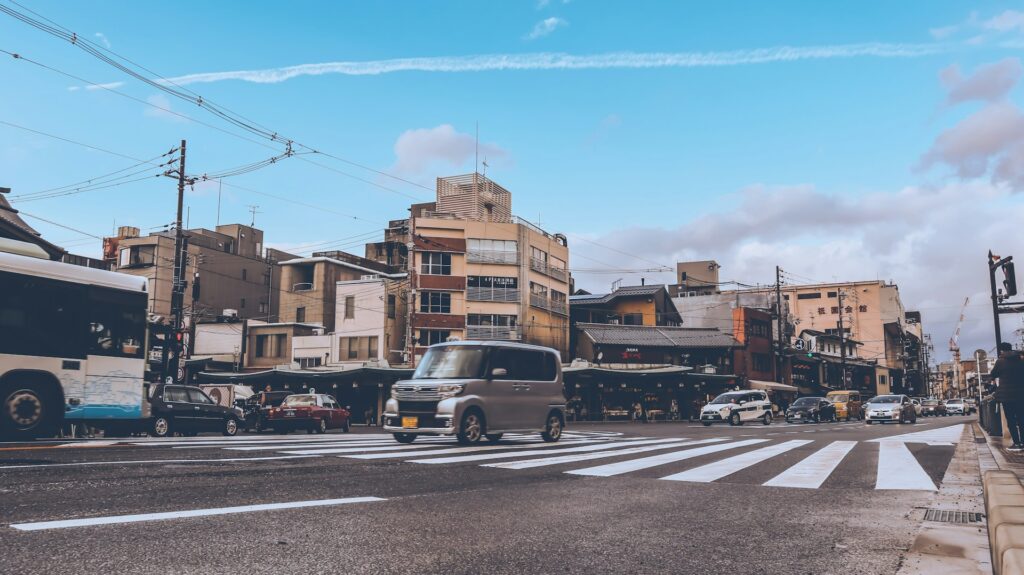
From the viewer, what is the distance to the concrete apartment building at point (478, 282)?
48.2 m

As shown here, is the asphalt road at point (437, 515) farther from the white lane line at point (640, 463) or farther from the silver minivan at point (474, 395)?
the silver minivan at point (474, 395)

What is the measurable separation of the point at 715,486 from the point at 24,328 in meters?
11.5

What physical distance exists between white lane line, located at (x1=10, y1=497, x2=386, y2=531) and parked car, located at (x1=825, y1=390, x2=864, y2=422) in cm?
4001

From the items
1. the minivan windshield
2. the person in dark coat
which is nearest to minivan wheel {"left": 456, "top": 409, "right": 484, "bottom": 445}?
the minivan windshield

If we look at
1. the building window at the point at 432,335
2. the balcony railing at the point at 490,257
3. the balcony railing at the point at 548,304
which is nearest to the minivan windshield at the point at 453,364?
the building window at the point at 432,335

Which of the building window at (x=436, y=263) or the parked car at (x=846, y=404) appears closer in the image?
the parked car at (x=846, y=404)

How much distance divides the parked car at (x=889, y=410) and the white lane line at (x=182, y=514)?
1337 inches

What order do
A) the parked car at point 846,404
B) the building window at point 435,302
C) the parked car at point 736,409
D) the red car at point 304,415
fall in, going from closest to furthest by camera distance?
the red car at point 304,415 < the parked car at point 736,409 < the parked car at point 846,404 < the building window at point 435,302

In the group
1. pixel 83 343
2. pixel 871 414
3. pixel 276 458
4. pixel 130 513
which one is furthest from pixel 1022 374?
pixel 871 414

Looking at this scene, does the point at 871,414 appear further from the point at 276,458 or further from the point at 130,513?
the point at 130,513

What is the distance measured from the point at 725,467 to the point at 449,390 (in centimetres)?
500

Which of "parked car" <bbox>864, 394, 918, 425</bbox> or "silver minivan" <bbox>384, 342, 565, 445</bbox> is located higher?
"silver minivan" <bbox>384, 342, 565, 445</bbox>

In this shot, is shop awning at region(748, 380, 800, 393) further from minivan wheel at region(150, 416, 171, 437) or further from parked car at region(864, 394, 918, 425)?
minivan wheel at region(150, 416, 171, 437)

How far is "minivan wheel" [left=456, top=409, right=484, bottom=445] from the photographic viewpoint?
12.4 meters
